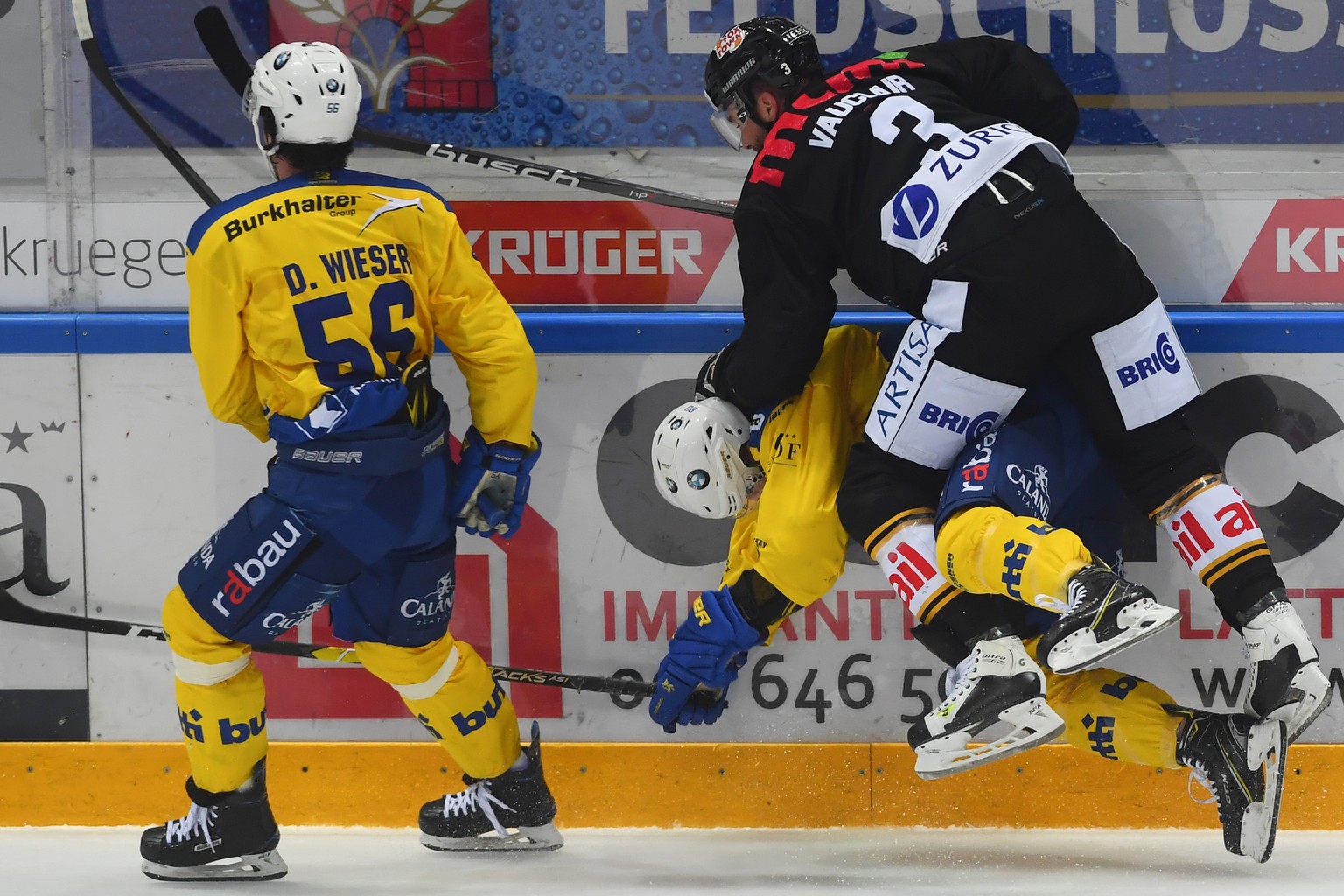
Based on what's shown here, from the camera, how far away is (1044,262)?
2684 mm

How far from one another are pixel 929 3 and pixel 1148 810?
1.98 m

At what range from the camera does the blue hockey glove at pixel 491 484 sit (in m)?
3.00

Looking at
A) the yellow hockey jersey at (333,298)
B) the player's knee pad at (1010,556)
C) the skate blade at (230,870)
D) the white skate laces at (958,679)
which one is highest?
the yellow hockey jersey at (333,298)

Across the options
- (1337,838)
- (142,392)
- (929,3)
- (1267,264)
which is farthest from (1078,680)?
(142,392)

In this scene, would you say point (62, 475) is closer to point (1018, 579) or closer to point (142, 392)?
point (142, 392)

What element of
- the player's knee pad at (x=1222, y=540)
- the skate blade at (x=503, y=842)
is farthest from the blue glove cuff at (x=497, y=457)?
the player's knee pad at (x=1222, y=540)

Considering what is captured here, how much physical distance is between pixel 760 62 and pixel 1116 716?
154cm

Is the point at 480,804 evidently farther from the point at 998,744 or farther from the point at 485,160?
the point at 485,160

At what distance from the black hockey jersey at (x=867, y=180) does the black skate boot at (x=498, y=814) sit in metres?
1.00

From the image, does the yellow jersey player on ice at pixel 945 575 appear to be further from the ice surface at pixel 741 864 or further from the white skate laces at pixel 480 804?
the white skate laces at pixel 480 804

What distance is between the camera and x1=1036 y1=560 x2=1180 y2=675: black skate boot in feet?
7.97

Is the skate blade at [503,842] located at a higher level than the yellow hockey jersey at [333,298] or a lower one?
lower

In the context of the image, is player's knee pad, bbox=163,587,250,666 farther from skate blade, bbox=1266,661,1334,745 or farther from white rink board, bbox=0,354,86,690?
skate blade, bbox=1266,661,1334,745

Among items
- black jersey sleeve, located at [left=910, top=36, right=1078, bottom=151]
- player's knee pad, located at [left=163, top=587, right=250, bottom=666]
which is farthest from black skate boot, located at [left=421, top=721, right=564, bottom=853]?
black jersey sleeve, located at [left=910, top=36, right=1078, bottom=151]
